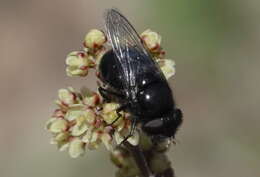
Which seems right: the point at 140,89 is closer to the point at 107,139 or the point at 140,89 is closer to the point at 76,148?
the point at 107,139

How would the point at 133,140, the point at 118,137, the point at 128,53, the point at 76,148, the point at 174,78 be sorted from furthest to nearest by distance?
the point at 174,78 < the point at 128,53 < the point at 76,148 < the point at 118,137 < the point at 133,140

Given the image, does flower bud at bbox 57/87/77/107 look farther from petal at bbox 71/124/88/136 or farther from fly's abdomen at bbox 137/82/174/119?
fly's abdomen at bbox 137/82/174/119

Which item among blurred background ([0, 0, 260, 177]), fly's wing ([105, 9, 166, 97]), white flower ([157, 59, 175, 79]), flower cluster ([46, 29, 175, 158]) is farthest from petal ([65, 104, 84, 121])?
blurred background ([0, 0, 260, 177])

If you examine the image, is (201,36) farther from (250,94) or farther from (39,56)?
(39,56)

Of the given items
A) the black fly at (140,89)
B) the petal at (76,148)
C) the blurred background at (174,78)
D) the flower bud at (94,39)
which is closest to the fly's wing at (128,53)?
the black fly at (140,89)

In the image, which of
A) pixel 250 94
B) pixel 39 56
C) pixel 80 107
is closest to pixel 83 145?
pixel 80 107

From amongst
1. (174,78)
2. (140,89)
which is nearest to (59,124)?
(140,89)
